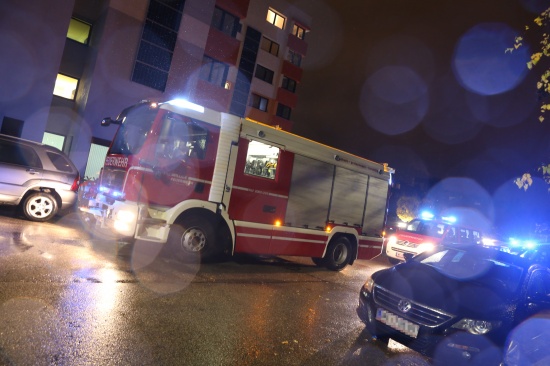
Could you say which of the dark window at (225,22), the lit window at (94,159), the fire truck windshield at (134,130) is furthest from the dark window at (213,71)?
the fire truck windshield at (134,130)

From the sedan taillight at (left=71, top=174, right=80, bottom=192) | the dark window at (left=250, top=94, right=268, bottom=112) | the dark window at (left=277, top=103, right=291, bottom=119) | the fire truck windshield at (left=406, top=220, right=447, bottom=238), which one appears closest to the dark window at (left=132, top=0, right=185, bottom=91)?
the dark window at (left=250, top=94, right=268, bottom=112)

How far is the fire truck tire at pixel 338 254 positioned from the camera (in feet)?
31.7

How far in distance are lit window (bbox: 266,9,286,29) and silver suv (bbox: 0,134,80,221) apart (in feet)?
83.3

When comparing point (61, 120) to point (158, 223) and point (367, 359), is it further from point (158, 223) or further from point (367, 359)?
point (367, 359)

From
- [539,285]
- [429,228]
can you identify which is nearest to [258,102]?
[429,228]

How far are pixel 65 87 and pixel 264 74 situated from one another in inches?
638

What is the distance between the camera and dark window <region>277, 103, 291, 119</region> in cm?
3236

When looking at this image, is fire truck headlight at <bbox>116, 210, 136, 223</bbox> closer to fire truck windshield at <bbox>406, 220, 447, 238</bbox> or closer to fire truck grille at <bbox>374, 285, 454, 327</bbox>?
fire truck grille at <bbox>374, 285, 454, 327</bbox>

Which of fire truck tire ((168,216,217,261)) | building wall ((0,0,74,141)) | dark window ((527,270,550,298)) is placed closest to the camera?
dark window ((527,270,550,298))

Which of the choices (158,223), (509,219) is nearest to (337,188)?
(158,223)

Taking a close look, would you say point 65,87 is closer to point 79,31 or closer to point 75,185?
point 79,31

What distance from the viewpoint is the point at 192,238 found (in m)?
7.25

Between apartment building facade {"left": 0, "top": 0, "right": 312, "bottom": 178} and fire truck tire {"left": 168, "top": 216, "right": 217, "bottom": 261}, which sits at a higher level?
apartment building facade {"left": 0, "top": 0, "right": 312, "bottom": 178}

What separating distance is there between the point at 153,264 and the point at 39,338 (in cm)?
351
